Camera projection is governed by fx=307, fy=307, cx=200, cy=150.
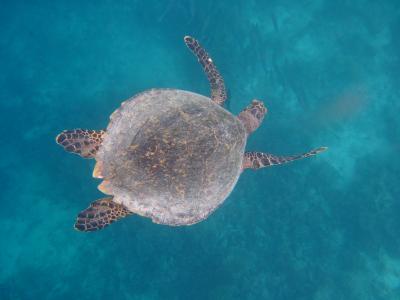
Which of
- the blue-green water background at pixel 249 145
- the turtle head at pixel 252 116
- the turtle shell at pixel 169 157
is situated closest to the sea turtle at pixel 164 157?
the turtle shell at pixel 169 157

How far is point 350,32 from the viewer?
7574mm

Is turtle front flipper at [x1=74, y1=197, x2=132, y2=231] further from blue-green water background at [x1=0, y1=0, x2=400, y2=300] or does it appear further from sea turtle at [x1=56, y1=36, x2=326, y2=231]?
blue-green water background at [x1=0, y1=0, x2=400, y2=300]

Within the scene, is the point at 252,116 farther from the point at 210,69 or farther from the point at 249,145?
the point at 210,69

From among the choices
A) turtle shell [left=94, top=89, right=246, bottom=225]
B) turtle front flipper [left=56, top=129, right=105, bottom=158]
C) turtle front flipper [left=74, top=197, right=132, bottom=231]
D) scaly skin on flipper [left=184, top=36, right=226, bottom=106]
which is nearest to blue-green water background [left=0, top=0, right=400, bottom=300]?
scaly skin on flipper [left=184, top=36, right=226, bottom=106]

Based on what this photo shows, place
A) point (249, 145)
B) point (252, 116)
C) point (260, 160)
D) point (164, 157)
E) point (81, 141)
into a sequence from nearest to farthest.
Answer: point (164, 157) → point (81, 141) → point (260, 160) → point (252, 116) → point (249, 145)

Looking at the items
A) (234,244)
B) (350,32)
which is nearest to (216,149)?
(234,244)

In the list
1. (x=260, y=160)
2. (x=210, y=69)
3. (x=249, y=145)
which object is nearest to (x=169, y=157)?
(x=260, y=160)

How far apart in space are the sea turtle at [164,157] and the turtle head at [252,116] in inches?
38.1

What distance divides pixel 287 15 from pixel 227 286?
21.2 feet

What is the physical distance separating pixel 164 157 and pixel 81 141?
5.38 ft

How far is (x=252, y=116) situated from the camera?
5805 mm

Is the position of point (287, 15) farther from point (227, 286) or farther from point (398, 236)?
point (227, 286)

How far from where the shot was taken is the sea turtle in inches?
155

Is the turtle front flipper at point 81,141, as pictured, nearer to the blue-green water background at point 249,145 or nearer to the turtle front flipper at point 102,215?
the turtle front flipper at point 102,215
